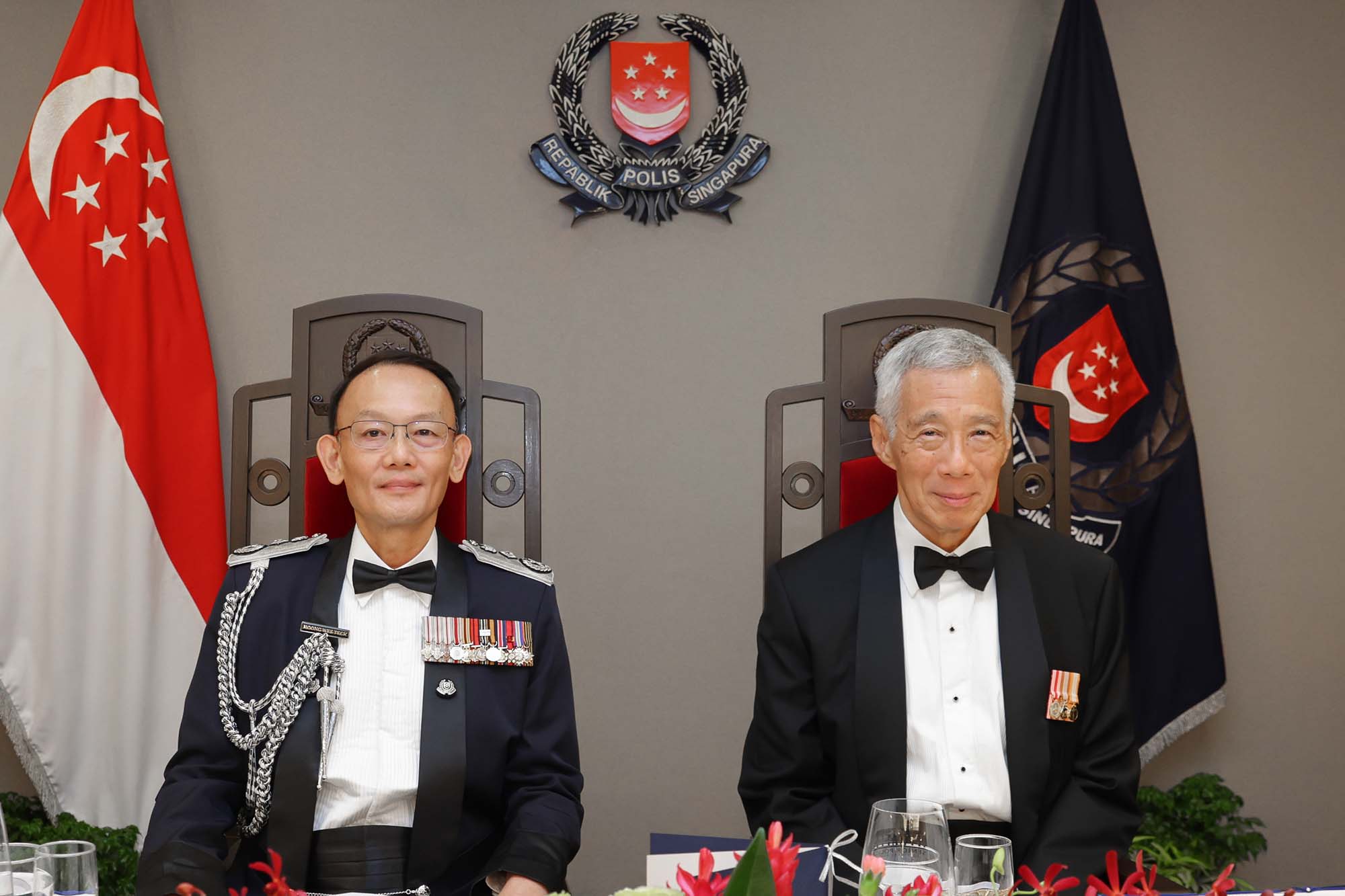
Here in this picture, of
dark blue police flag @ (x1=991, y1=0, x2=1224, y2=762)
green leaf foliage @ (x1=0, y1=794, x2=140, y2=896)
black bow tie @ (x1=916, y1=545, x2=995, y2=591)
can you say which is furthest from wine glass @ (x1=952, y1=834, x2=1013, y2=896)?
green leaf foliage @ (x1=0, y1=794, x2=140, y2=896)

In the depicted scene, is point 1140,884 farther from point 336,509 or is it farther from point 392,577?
point 336,509

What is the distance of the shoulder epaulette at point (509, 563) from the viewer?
206 centimetres

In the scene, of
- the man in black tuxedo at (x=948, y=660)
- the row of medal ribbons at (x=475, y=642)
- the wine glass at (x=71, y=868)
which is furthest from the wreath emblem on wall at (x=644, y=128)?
the wine glass at (x=71, y=868)

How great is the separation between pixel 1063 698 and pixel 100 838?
2.23m

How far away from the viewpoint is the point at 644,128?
330cm

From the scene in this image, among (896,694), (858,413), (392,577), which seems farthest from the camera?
(858,413)

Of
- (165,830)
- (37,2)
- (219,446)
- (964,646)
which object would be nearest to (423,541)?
(165,830)

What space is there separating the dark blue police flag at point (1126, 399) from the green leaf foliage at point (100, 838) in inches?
95.6

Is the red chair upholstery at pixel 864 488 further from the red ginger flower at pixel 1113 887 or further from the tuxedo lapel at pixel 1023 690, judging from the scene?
the red ginger flower at pixel 1113 887

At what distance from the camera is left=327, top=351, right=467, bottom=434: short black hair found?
1967mm

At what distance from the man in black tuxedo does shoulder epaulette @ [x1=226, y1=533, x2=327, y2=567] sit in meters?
0.83

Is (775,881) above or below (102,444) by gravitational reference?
below

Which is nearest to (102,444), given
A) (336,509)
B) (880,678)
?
(336,509)

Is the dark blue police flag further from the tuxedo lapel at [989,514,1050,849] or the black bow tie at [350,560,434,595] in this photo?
the black bow tie at [350,560,434,595]
